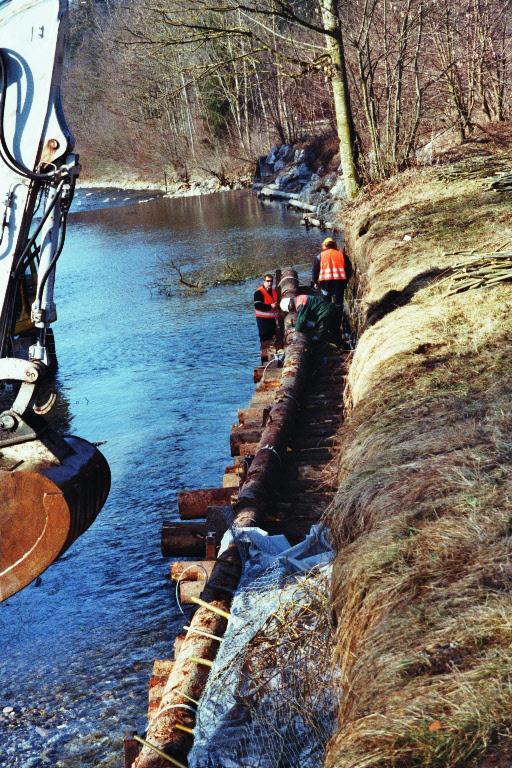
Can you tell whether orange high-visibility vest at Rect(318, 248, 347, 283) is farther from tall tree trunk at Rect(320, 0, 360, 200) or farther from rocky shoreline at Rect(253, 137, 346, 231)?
rocky shoreline at Rect(253, 137, 346, 231)

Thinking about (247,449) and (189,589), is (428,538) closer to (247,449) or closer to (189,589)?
(189,589)

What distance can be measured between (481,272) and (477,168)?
36.0 feet

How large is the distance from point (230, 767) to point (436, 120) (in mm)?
26212

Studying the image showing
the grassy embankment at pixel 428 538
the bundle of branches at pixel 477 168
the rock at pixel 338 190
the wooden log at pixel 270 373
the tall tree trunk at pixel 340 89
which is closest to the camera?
the grassy embankment at pixel 428 538

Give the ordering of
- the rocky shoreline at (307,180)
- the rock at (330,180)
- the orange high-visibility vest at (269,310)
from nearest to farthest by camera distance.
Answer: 1. the orange high-visibility vest at (269,310)
2. the rocky shoreline at (307,180)
3. the rock at (330,180)

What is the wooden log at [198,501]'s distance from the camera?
10047 mm

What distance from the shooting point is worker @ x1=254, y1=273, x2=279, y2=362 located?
1734cm

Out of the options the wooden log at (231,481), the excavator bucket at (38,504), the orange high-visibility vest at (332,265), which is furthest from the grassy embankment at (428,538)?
the orange high-visibility vest at (332,265)

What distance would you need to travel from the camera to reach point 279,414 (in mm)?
11234

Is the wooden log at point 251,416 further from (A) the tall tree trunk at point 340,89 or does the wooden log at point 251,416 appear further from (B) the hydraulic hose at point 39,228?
(A) the tall tree trunk at point 340,89

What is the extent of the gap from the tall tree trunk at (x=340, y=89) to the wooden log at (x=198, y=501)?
1575cm

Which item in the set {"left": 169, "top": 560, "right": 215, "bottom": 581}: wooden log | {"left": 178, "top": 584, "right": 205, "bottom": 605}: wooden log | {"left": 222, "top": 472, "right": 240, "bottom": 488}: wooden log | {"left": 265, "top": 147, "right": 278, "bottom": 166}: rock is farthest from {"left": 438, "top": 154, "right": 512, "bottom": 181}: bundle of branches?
{"left": 265, "top": 147, "right": 278, "bottom": 166}: rock

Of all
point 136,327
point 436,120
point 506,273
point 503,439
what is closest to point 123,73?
point 436,120

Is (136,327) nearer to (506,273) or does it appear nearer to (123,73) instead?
(506,273)
